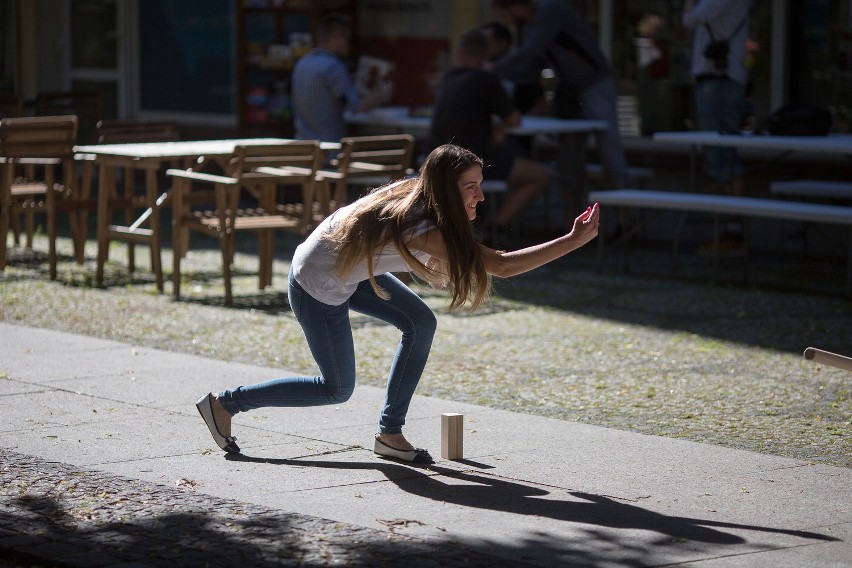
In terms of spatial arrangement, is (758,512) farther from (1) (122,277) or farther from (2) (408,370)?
(1) (122,277)

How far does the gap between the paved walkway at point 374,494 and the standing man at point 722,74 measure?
6.20 meters

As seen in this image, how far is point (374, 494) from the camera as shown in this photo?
5.98m

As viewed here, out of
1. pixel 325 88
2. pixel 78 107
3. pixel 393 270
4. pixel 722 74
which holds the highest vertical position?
pixel 722 74

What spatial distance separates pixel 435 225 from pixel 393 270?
0.37 meters

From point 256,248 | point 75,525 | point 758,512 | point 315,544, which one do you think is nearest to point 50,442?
point 75,525

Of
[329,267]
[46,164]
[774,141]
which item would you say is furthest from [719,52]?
[329,267]

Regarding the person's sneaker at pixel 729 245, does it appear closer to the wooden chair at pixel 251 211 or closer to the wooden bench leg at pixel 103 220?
the wooden chair at pixel 251 211

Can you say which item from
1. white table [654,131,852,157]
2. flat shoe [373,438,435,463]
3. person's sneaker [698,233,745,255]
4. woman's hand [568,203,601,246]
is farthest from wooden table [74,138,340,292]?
woman's hand [568,203,601,246]

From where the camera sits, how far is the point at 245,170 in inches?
458

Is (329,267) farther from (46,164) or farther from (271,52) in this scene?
(271,52)

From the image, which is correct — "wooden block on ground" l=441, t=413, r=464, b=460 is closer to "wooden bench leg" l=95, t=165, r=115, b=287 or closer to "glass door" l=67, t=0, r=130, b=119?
"wooden bench leg" l=95, t=165, r=115, b=287

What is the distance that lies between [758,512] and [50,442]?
10.0ft

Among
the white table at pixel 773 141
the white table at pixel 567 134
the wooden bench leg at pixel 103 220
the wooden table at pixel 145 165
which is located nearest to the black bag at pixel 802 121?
the white table at pixel 773 141

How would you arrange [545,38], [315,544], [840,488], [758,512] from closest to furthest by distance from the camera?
[315,544]
[758,512]
[840,488]
[545,38]
